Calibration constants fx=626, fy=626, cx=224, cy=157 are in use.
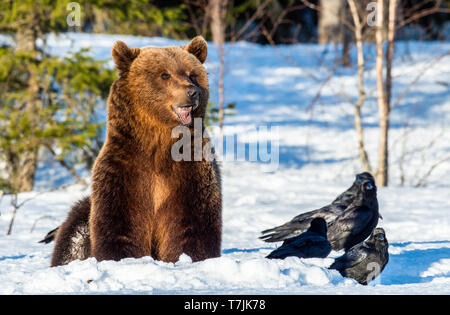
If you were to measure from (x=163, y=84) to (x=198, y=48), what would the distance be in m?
0.46

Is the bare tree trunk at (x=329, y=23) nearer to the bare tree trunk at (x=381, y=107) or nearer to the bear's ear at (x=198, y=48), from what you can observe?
the bare tree trunk at (x=381, y=107)

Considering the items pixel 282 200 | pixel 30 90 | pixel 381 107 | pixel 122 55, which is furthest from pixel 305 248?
pixel 30 90

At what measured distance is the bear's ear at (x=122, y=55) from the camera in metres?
3.88

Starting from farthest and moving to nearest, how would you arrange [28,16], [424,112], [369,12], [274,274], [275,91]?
[275,91] < [424,112] < [28,16] < [369,12] < [274,274]

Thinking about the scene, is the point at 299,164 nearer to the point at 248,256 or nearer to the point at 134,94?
the point at 248,256

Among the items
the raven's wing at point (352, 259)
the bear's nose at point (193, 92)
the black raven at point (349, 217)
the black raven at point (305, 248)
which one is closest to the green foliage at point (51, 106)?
the black raven at point (349, 217)

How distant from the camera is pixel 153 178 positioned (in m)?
3.71

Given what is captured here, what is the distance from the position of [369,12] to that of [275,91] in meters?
8.95

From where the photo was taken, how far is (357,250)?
13.8ft

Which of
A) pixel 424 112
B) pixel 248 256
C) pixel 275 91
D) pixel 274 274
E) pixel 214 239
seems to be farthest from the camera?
pixel 275 91

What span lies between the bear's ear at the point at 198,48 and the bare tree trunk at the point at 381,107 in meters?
6.08

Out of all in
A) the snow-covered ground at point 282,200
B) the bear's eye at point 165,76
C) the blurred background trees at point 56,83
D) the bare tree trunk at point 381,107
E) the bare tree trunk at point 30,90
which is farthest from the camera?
the bare tree trunk at point 30,90
